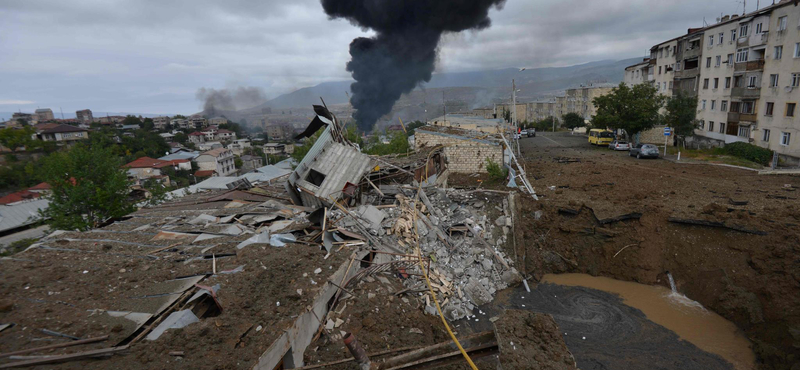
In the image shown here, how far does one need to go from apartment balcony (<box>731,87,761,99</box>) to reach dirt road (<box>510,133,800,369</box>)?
40.2 ft

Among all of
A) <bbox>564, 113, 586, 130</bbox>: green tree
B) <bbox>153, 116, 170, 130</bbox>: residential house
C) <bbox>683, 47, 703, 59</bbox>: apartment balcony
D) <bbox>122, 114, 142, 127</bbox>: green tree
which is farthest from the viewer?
<bbox>153, 116, 170, 130</bbox>: residential house

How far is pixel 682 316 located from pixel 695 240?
2.35m

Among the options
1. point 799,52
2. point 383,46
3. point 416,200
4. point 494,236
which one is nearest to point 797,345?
point 494,236

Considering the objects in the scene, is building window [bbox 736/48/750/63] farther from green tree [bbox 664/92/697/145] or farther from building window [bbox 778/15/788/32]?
green tree [bbox 664/92/697/145]

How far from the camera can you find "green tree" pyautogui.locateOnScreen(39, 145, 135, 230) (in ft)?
45.4

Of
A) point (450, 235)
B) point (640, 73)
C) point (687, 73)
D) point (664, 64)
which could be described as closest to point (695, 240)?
point (450, 235)

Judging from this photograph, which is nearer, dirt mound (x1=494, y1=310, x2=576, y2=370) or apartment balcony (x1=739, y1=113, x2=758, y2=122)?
dirt mound (x1=494, y1=310, x2=576, y2=370)

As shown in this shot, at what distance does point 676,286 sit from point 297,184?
1072 centimetres

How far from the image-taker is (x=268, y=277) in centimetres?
557

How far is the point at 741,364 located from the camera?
22.2ft

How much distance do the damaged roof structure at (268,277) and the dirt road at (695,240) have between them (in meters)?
1.70

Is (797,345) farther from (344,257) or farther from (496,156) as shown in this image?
(496,156)

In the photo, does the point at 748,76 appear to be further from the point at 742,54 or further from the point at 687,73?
the point at 687,73

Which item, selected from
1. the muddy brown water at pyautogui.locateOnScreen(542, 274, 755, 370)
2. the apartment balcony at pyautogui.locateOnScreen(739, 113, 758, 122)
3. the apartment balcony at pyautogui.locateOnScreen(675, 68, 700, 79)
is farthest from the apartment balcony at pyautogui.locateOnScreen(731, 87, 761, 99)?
the muddy brown water at pyautogui.locateOnScreen(542, 274, 755, 370)
